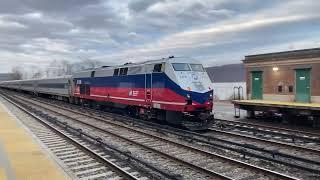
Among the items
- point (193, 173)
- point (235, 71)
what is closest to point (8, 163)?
point (193, 173)

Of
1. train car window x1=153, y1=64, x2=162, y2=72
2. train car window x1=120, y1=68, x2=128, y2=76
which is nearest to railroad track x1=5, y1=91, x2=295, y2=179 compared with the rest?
train car window x1=153, y1=64, x2=162, y2=72

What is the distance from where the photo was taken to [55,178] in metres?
9.21

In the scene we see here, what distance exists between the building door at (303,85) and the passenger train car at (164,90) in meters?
7.18

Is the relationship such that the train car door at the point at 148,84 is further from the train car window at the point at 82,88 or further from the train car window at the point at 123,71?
the train car window at the point at 82,88

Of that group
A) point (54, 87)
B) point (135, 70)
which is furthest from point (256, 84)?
point (54, 87)

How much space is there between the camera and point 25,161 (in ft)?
36.3

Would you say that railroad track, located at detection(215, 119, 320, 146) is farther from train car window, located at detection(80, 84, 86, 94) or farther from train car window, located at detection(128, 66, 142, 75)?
train car window, located at detection(80, 84, 86, 94)

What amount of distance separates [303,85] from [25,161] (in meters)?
17.6

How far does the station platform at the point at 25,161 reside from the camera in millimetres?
9453

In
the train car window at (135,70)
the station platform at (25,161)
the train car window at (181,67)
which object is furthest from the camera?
the train car window at (135,70)

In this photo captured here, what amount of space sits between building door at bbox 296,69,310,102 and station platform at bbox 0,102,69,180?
1591 centimetres

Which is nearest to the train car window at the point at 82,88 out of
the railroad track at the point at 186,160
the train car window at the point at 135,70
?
the train car window at the point at 135,70

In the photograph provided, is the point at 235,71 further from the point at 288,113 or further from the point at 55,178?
the point at 55,178

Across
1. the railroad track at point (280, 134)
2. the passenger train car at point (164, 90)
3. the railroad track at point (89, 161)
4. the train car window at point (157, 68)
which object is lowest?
the railroad track at point (89, 161)
